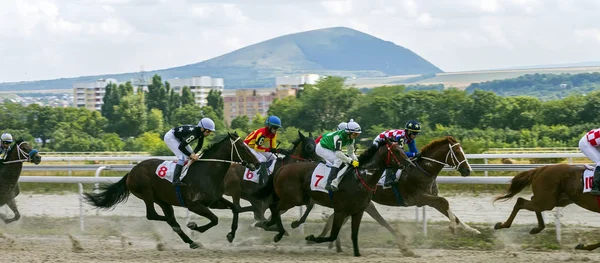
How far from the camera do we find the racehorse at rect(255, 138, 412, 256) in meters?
7.88

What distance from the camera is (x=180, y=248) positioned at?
891 cm

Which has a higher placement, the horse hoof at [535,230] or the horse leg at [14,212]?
the horse hoof at [535,230]

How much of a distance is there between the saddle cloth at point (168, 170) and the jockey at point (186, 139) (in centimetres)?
4

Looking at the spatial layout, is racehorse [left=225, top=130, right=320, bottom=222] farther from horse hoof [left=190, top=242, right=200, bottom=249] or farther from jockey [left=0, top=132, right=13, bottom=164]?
jockey [left=0, top=132, right=13, bottom=164]

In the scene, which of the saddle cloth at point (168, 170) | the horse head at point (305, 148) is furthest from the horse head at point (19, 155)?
the horse head at point (305, 148)

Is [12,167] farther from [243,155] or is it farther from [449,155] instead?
[449,155]

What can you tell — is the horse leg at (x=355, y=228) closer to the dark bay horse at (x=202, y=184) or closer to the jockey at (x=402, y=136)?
the jockey at (x=402, y=136)

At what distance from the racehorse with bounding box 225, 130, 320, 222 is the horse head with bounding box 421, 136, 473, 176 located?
53.9 inches

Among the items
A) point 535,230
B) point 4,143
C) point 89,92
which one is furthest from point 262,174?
point 89,92

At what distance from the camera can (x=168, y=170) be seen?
29.3 ft

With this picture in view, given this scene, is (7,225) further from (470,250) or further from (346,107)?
(346,107)

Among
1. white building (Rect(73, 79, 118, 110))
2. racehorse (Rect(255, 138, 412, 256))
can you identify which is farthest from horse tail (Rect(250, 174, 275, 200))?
white building (Rect(73, 79, 118, 110))

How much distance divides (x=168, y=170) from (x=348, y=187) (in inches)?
82.6

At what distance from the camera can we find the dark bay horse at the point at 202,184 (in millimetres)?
8648
